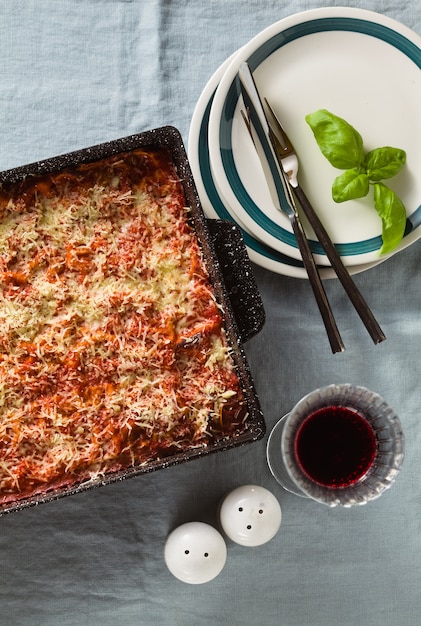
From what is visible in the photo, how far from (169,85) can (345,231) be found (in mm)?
620

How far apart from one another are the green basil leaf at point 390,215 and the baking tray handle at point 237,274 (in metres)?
0.39

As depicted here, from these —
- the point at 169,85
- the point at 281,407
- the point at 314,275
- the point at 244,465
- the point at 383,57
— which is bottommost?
the point at 244,465

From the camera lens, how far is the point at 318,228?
1.73m

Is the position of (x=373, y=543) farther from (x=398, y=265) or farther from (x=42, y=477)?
(x=42, y=477)

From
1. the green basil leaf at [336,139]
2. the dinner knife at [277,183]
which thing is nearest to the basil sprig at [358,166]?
the green basil leaf at [336,139]

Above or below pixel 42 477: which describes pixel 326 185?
above

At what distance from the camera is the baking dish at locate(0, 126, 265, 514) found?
142 centimetres

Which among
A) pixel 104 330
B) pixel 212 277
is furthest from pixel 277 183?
pixel 104 330

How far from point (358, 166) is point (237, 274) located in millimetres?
444

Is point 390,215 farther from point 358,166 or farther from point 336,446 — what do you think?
point 336,446

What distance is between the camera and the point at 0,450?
57.8 inches

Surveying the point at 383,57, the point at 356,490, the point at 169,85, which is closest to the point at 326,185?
the point at 383,57

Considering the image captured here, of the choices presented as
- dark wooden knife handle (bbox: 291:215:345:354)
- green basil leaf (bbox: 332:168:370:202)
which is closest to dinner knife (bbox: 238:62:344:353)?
dark wooden knife handle (bbox: 291:215:345:354)

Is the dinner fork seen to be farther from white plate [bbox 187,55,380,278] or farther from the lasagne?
the lasagne
